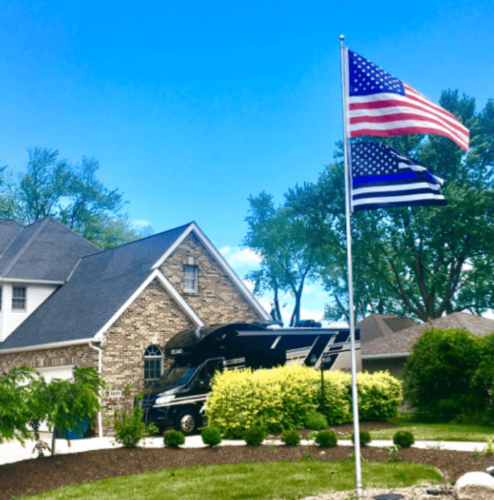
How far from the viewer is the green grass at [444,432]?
1612 cm

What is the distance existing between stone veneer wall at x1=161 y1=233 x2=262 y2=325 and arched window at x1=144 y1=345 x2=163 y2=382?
2.89 m

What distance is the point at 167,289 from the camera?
2423cm

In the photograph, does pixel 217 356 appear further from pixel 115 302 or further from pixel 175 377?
pixel 115 302

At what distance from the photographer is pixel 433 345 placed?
22.1m

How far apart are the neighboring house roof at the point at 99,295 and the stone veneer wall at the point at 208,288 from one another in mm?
360

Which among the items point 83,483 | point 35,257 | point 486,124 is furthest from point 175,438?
point 486,124

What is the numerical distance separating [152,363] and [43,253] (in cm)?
993

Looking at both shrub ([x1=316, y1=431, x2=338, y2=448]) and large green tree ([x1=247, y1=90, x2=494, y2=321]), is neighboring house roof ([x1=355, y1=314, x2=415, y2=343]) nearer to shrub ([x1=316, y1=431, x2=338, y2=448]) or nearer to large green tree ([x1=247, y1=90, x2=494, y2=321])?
large green tree ([x1=247, y1=90, x2=494, y2=321])

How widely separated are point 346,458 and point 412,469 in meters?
1.89

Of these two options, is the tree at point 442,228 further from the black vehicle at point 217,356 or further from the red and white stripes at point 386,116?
the red and white stripes at point 386,116

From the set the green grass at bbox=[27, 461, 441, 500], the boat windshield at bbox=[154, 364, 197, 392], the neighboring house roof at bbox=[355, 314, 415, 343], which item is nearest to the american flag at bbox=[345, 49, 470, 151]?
the green grass at bbox=[27, 461, 441, 500]

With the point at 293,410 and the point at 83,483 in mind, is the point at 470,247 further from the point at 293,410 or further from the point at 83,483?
the point at 83,483

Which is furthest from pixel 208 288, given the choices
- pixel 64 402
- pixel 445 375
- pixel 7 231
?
pixel 64 402

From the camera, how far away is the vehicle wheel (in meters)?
20.1
